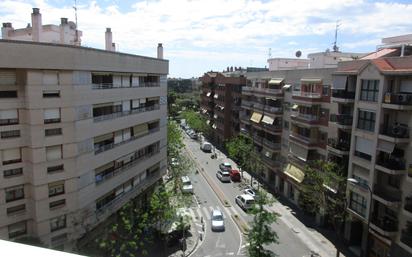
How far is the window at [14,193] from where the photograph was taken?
2330 cm

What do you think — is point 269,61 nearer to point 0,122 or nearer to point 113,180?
point 113,180

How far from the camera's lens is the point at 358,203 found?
32906 millimetres

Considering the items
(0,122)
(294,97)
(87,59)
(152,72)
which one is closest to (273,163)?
(294,97)

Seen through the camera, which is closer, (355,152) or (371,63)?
(371,63)

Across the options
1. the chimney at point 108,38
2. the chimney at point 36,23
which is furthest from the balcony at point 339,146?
the chimney at point 36,23

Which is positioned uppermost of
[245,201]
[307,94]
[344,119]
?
[307,94]

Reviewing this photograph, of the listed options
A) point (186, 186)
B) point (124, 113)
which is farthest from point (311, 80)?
Result: point (124, 113)

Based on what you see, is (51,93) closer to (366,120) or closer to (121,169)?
(121,169)

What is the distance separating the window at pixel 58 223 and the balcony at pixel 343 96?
25.7 meters

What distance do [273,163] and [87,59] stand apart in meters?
32.3

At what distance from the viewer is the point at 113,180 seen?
31.0 meters

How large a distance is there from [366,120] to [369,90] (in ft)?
8.48

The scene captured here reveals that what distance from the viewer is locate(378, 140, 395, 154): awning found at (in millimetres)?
28750

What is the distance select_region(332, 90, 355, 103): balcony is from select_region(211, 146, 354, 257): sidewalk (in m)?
12.9
